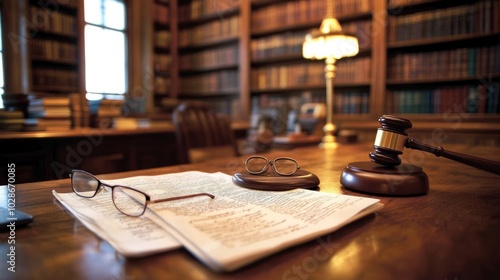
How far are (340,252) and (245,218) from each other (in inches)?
5.5

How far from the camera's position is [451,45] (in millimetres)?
3066

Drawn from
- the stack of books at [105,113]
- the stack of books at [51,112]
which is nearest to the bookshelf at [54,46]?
the stack of books at [105,113]

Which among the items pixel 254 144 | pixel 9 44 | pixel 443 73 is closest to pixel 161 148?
pixel 254 144

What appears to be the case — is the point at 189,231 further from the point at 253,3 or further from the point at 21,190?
the point at 253,3

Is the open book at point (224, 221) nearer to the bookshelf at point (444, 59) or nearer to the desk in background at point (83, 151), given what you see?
the desk in background at point (83, 151)

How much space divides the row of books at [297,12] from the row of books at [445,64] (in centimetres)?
59

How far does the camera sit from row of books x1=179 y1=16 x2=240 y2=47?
420cm

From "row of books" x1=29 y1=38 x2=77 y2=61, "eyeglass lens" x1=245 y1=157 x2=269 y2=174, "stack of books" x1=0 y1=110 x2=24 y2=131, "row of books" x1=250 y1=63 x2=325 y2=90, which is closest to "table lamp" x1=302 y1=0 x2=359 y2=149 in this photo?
"eyeglass lens" x1=245 y1=157 x2=269 y2=174

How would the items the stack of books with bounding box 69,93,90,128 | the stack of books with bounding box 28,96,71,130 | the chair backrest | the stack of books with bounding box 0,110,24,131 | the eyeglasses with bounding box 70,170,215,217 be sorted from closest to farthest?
the eyeglasses with bounding box 70,170,215,217 < the chair backrest < the stack of books with bounding box 0,110,24,131 < the stack of books with bounding box 28,96,71,130 < the stack of books with bounding box 69,93,90,128

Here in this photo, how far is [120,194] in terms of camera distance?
606 millimetres

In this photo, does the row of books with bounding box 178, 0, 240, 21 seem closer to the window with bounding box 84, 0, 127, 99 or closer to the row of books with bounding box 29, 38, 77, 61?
the window with bounding box 84, 0, 127, 99

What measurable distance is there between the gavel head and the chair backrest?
101 cm

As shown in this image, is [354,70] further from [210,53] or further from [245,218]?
[245,218]

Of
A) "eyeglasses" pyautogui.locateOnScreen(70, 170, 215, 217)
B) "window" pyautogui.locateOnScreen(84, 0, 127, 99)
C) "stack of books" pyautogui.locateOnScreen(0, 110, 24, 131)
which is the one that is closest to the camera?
"eyeglasses" pyautogui.locateOnScreen(70, 170, 215, 217)
